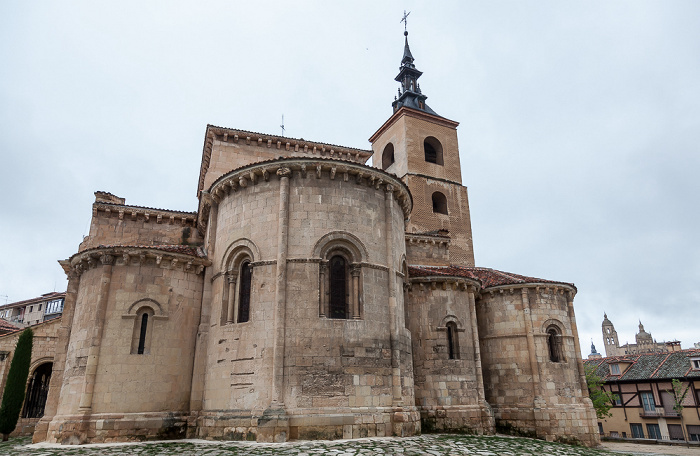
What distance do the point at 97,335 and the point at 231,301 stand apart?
397cm

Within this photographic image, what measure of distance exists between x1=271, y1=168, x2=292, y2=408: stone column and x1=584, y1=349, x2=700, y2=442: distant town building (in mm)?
31403

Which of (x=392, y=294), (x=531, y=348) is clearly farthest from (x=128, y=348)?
(x=531, y=348)

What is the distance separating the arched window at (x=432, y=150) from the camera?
3434 cm

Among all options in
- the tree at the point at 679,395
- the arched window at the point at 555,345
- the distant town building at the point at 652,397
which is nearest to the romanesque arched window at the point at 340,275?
the arched window at the point at 555,345

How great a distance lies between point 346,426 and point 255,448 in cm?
244

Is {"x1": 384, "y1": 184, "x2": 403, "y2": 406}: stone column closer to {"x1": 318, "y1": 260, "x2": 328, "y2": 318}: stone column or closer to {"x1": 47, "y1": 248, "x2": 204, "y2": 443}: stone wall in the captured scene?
{"x1": 318, "y1": 260, "x2": 328, "y2": 318}: stone column

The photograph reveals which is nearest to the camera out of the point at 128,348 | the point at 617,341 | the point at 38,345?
the point at 128,348

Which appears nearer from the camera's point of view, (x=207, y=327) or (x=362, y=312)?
(x=362, y=312)

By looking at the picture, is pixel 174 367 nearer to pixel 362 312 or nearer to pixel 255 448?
pixel 255 448

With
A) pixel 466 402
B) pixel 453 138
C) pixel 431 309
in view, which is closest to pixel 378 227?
pixel 431 309

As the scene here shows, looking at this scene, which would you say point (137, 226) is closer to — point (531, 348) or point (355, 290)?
point (355, 290)

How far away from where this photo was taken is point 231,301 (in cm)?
1440

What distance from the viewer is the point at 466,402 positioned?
16.4m

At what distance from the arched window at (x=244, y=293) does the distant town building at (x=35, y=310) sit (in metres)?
44.0
